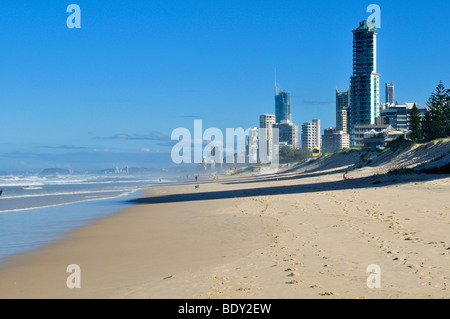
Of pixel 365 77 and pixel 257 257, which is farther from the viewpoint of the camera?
pixel 365 77

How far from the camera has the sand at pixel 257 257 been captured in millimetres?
7738

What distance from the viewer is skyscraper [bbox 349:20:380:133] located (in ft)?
588

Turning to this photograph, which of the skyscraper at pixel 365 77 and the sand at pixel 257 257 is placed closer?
the sand at pixel 257 257

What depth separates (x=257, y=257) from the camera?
34.9 feet

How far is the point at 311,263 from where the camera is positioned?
941 centimetres

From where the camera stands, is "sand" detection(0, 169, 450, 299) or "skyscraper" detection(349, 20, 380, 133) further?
"skyscraper" detection(349, 20, 380, 133)

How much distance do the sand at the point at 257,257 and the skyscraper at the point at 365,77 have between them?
169m

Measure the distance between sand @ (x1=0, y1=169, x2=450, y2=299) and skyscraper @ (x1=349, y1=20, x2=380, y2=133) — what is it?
554 feet

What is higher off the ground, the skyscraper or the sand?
the skyscraper

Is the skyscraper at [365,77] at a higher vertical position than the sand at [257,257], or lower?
higher

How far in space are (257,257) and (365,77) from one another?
185 meters

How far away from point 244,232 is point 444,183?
16984mm

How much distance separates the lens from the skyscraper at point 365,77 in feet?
588

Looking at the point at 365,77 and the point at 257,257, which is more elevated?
the point at 365,77
